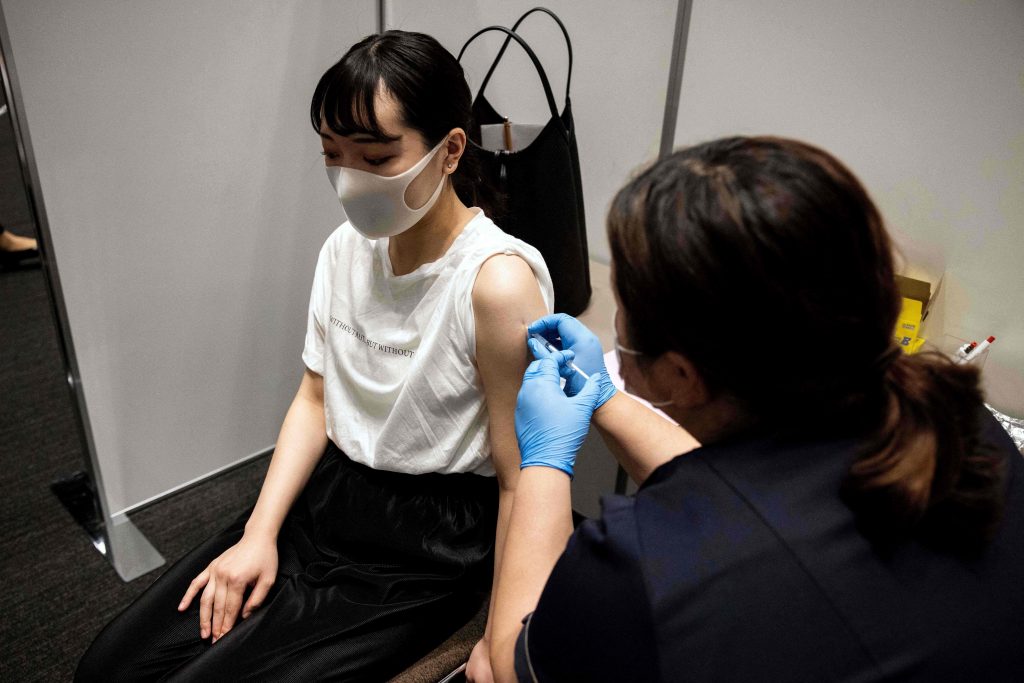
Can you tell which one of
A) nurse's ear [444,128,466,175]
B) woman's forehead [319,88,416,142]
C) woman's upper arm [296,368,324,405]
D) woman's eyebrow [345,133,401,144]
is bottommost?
woman's upper arm [296,368,324,405]

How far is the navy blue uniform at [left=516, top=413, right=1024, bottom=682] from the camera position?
2.08 ft

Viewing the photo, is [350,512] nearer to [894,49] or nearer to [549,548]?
[549,548]

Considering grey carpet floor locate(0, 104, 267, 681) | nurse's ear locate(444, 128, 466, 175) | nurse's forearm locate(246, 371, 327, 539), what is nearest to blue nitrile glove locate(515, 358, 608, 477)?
nurse's ear locate(444, 128, 466, 175)

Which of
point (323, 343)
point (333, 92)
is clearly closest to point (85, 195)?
point (323, 343)

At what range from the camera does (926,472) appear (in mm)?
654

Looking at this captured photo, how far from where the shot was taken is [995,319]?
1511 millimetres

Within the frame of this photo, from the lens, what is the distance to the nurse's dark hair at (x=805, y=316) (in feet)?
2.10

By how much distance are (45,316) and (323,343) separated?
206 cm

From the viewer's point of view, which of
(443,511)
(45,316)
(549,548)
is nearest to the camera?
(549,548)

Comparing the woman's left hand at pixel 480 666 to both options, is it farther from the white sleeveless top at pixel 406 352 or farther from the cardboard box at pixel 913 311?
the cardboard box at pixel 913 311

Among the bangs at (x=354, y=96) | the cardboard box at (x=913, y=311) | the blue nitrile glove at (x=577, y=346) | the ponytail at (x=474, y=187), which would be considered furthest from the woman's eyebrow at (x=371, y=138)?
the cardboard box at (x=913, y=311)

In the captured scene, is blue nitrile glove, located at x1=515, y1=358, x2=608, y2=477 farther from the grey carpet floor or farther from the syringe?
the grey carpet floor

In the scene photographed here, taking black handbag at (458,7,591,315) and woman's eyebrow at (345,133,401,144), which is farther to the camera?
black handbag at (458,7,591,315)

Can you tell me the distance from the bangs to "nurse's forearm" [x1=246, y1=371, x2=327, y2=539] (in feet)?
1.69
